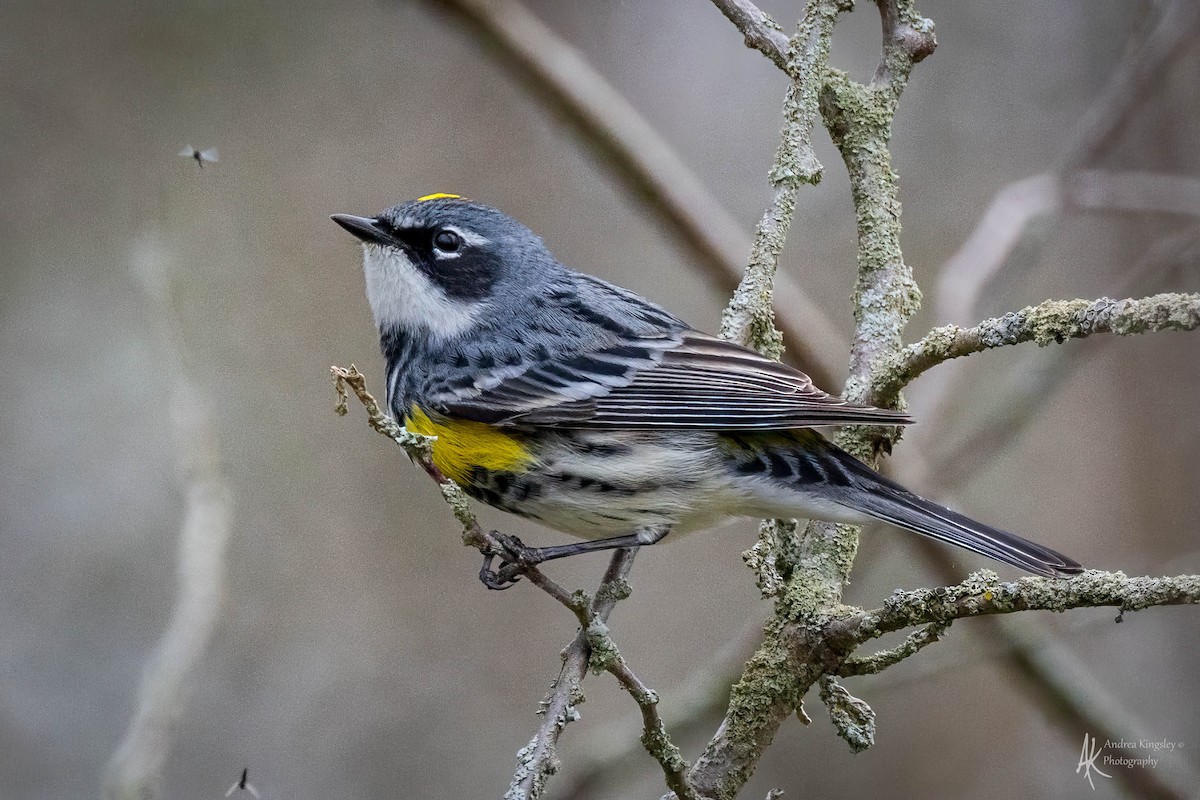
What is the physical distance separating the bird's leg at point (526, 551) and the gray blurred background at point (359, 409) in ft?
6.97

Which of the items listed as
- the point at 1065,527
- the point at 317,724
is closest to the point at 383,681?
the point at 317,724

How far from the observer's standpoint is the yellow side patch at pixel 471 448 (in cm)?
397

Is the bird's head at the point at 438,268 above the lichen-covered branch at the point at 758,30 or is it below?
below

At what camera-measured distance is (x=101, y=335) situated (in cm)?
633

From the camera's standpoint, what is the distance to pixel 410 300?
4.57 m

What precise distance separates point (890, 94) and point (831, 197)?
3143mm

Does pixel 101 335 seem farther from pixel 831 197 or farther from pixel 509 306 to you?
pixel 831 197

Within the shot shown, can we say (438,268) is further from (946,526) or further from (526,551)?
(946,526)

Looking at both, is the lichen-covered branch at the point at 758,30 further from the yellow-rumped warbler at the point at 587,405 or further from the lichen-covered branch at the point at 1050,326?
the lichen-covered branch at the point at 1050,326

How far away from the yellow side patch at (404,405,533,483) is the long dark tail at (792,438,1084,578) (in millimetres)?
1054

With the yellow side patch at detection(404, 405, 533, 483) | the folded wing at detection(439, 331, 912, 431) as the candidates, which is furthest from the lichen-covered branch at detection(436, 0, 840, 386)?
the yellow side patch at detection(404, 405, 533, 483)

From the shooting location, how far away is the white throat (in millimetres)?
4531

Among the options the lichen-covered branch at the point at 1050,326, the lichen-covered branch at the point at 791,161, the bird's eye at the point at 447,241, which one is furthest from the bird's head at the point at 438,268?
the lichen-covered branch at the point at 1050,326

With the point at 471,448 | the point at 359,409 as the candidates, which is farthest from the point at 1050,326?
the point at 359,409
